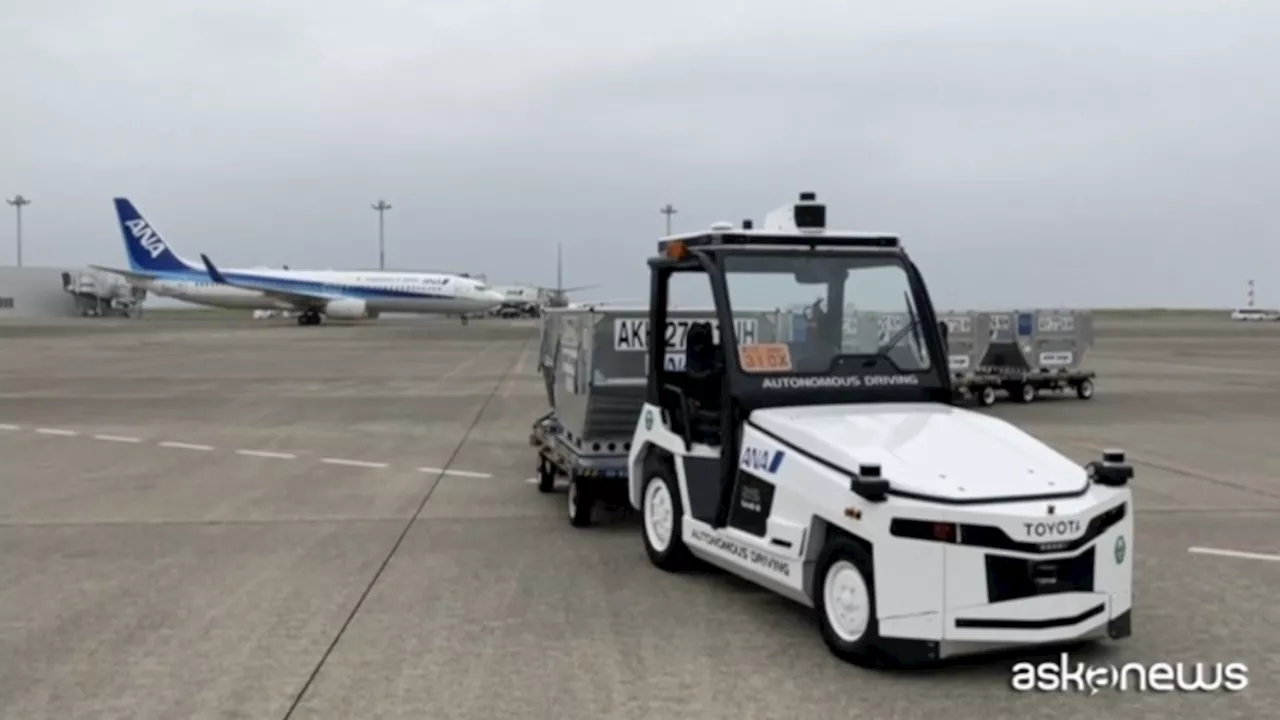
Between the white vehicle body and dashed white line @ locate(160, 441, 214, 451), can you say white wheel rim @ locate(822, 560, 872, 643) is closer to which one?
the white vehicle body

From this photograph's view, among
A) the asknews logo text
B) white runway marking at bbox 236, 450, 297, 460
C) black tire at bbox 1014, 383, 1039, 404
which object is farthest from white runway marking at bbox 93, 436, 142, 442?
black tire at bbox 1014, 383, 1039, 404

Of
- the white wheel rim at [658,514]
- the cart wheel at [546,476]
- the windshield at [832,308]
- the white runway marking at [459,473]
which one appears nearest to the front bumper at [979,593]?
the windshield at [832,308]

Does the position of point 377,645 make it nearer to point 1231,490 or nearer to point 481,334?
point 1231,490

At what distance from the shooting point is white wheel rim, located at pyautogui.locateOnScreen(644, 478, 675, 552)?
25.9 feet

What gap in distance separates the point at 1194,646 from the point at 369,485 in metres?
8.21

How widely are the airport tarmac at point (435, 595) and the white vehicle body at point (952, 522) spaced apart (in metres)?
0.37

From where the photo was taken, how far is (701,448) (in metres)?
7.36

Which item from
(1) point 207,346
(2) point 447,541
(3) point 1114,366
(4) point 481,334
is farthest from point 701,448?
(4) point 481,334

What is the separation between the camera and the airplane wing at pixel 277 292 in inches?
2603

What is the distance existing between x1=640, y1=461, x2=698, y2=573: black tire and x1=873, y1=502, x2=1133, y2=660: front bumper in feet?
7.34

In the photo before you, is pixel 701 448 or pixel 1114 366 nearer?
pixel 701 448

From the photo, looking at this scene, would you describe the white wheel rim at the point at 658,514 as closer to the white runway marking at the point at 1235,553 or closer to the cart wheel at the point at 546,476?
the cart wheel at the point at 546,476

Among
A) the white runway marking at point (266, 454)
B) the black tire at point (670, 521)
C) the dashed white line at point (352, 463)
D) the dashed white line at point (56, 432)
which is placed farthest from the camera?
the dashed white line at point (56, 432)

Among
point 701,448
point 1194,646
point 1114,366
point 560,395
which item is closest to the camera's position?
point 1194,646
